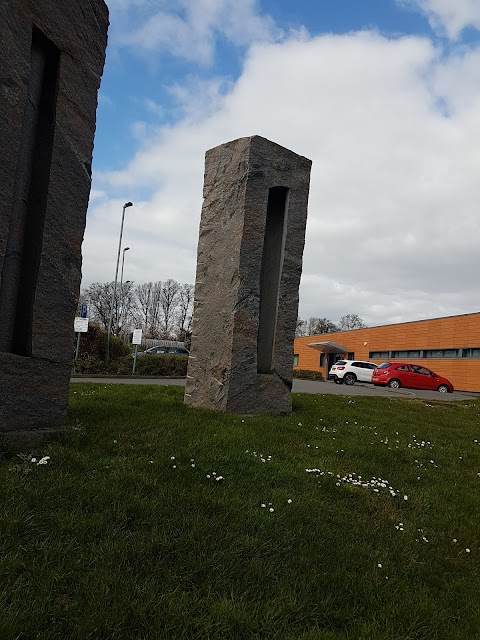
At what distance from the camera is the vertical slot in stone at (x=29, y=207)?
177 inches

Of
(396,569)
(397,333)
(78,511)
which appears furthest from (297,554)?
(397,333)

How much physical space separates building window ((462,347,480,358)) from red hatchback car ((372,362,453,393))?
5676 mm

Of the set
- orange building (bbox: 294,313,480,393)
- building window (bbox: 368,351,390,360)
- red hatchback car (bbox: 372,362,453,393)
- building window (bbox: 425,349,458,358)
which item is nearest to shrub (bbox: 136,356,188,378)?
red hatchback car (bbox: 372,362,453,393)

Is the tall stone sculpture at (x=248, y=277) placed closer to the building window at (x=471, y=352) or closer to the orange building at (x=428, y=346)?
the orange building at (x=428, y=346)

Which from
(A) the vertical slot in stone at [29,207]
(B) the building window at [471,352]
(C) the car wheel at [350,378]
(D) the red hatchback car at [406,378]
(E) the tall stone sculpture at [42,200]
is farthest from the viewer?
(B) the building window at [471,352]

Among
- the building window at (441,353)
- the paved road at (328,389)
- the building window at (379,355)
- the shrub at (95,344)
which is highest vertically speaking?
the building window at (441,353)

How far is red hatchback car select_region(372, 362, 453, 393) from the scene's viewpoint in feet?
82.5

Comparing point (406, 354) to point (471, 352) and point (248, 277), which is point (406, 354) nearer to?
point (471, 352)

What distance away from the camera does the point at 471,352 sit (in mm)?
31141

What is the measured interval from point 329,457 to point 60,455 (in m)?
2.76

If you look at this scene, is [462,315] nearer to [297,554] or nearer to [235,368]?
[235,368]

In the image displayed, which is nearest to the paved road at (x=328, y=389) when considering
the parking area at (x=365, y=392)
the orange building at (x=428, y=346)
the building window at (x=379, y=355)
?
the parking area at (x=365, y=392)

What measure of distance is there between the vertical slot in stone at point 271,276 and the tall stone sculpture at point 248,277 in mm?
17

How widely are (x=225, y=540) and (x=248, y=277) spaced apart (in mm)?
4925
